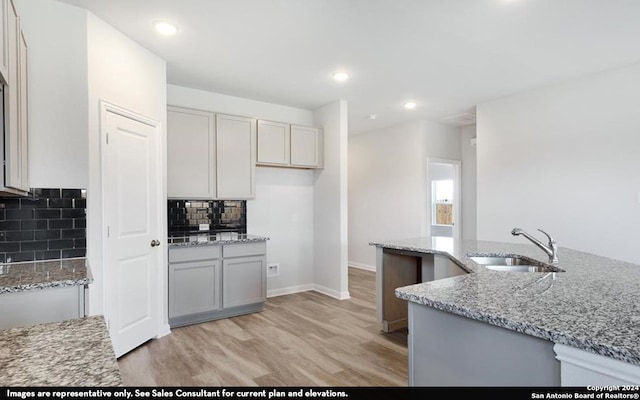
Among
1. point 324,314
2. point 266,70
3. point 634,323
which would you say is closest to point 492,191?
point 324,314

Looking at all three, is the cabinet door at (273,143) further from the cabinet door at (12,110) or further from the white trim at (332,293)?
the cabinet door at (12,110)

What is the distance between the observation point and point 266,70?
3.65 m

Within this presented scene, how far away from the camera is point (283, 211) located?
4.93m

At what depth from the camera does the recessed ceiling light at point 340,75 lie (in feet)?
12.3

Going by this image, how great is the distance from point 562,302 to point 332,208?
143 inches

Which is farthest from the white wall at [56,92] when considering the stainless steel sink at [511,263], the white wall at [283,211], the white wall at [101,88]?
the stainless steel sink at [511,263]

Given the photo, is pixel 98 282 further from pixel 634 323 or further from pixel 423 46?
pixel 423 46

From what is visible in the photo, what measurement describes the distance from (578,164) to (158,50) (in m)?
4.39

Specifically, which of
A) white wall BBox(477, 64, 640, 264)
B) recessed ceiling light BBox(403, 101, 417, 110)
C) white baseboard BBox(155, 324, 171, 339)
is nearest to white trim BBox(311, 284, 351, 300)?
white wall BBox(477, 64, 640, 264)

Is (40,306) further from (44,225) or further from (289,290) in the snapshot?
(289,290)

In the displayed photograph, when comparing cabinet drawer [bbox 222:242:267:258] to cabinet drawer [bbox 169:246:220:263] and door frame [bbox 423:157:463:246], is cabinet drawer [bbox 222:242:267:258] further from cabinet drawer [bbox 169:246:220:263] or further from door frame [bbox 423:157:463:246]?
door frame [bbox 423:157:463:246]

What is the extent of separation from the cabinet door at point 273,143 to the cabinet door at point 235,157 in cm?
10

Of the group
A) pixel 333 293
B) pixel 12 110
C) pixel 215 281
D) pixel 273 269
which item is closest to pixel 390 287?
pixel 333 293

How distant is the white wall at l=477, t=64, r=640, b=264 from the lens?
11.5 feet
